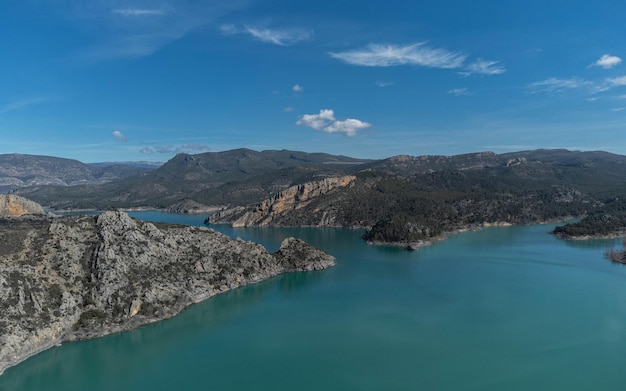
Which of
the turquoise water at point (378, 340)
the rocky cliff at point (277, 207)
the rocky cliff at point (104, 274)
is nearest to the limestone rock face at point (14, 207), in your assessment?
the rocky cliff at point (104, 274)

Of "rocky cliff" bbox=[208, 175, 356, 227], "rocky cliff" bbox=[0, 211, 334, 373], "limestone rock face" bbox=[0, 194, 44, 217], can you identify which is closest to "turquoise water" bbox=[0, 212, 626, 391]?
"rocky cliff" bbox=[0, 211, 334, 373]

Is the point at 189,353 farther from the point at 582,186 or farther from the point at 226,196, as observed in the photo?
Answer: the point at 582,186

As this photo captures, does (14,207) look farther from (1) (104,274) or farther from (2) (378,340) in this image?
(2) (378,340)

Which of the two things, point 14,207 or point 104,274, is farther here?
point 14,207

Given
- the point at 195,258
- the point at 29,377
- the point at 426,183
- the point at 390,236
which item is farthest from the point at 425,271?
the point at 426,183

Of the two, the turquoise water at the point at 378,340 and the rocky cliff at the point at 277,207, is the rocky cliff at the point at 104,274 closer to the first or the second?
the turquoise water at the point at 378,340

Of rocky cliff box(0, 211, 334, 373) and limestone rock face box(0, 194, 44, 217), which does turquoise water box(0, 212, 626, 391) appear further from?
limestone rock face box(0, 194, 44, 217)

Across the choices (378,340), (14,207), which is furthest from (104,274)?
(14,207)
